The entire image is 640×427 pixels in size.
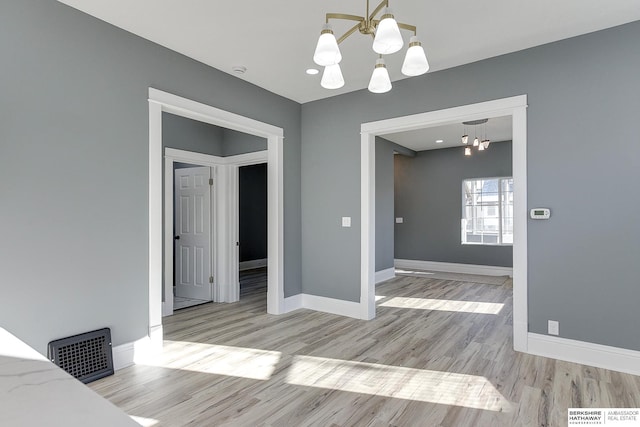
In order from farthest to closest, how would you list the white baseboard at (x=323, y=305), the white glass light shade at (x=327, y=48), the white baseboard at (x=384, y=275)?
the white baseboard at (x=384, y=275) → the white baseboard at (x=323, y=305) → the white glass light shade at (x=327, y=48)

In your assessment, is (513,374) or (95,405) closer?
(95,405)

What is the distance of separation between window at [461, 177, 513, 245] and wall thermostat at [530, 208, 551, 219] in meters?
4.69

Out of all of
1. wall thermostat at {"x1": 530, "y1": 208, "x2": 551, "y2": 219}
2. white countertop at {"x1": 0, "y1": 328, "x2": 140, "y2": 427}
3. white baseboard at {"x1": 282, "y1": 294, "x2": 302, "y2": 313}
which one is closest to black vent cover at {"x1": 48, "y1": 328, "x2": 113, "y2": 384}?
white countertop at {"x1": 0, "y1": 328, "x2": 140, "y2": 427}

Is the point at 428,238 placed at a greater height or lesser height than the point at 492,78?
lesser

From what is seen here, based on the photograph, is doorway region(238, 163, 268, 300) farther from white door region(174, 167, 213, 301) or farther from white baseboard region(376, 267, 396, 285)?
white baseboard region(376, 267, 396, 285)

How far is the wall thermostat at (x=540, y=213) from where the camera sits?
3170 millimetres

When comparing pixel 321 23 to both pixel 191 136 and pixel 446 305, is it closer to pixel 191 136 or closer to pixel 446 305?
pixel 191 136

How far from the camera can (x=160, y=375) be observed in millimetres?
2768

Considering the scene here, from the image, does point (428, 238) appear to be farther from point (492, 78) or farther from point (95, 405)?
point (95, 405)

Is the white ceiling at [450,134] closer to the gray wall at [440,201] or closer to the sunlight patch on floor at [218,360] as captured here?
the gray wall at [440,201]

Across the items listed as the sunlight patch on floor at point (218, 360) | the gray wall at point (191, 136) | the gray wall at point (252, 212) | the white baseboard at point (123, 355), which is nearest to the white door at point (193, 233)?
the gray wall at point (191, 136)

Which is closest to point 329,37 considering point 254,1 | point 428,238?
point 254,1

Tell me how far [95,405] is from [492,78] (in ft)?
12.9

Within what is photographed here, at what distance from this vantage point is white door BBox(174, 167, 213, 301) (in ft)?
17.1
